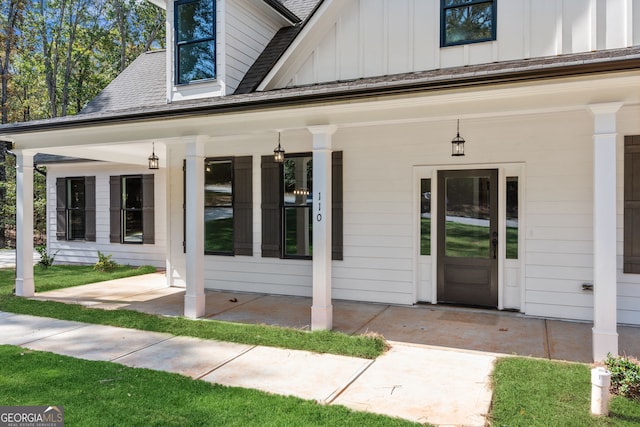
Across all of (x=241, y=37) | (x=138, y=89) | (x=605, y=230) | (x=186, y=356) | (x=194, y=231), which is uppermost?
(x=241, y=37)

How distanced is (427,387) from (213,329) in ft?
9.12

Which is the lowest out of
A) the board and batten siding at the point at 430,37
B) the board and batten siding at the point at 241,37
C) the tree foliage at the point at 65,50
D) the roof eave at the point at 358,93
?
the roof eave at the point at 358,93

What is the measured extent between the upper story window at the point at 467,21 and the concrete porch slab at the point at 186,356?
4744 mm

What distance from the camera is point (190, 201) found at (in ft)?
20.2

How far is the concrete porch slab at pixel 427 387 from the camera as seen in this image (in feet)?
10.6

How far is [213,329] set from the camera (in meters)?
5.42

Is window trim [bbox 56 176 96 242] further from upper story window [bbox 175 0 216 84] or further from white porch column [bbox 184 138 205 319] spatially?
white porch column [bbox 184 138 205 319]

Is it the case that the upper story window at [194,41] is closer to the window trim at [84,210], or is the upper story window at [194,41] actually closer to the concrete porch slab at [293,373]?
the concrete porch slab at [293,373]

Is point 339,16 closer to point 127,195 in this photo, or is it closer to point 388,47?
point 388,47

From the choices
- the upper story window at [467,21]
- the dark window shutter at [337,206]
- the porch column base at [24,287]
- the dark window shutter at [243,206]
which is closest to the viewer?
the upper story window at [467,21]

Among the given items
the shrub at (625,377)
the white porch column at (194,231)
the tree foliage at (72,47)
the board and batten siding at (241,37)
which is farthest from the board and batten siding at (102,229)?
the shrub at (625,377)

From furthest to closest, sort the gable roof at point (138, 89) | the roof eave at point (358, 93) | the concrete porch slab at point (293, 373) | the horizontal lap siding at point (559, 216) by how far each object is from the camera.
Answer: the gable roof at point (138, 89)
the horizontal lap siding at point (559, 216)
the roof eave at point (358, 93)
the concrete porch slab at point (293, 373)

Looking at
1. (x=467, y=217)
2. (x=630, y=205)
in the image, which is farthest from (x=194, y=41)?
(x=630, y=205)

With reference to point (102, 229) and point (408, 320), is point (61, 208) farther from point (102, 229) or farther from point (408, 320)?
point (408, 320)
